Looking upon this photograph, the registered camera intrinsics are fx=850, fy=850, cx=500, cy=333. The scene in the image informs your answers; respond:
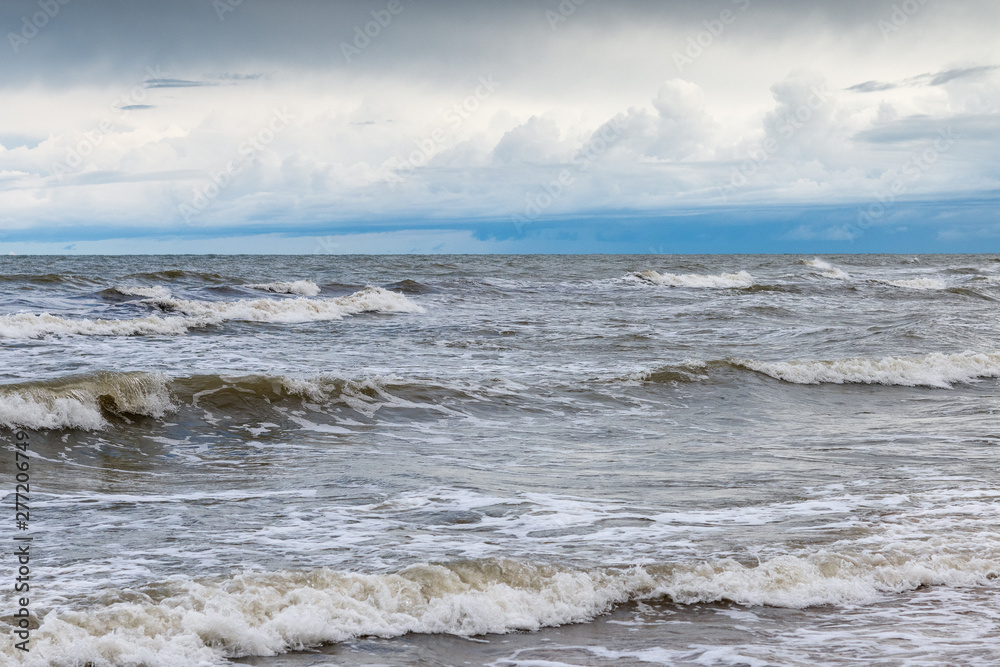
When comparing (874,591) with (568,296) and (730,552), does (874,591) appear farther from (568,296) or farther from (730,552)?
(568,296)

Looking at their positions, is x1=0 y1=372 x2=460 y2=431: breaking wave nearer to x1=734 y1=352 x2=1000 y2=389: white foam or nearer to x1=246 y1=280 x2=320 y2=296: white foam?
x1=734 y1=352 x2=1000 y2=389: white foam

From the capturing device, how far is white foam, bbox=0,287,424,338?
1736 cm

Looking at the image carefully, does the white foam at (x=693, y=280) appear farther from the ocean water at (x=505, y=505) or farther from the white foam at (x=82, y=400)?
the white foam at (x=82, y=400)

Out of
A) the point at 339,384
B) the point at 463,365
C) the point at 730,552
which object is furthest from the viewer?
the point at 463,365

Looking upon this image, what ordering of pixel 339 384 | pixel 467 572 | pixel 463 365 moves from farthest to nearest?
1. pixel 463 365
2. pixel 339 384
3. pixel 467 572

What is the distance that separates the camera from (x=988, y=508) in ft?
20.2

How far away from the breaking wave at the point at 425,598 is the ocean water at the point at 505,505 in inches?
0.6

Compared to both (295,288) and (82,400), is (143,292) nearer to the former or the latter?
(295,288)

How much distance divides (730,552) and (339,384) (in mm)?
6888

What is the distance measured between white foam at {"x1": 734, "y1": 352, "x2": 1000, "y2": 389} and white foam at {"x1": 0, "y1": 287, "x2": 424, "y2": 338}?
12.2 m

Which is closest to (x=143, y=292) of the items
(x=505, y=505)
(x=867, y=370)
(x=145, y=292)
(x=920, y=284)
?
(x=145, y=292)

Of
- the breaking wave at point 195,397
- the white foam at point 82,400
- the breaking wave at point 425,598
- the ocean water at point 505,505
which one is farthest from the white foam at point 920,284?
the breaking wave at point 425,598

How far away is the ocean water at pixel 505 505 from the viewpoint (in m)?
4.07

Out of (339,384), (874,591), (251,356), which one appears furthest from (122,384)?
(874,591)
